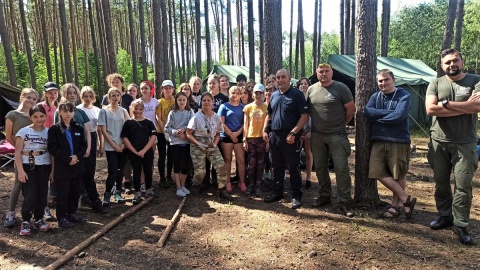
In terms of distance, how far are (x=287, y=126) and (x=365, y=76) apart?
123 cm

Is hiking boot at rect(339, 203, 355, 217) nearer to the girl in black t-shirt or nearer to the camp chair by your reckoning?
the girl in black t-shirt

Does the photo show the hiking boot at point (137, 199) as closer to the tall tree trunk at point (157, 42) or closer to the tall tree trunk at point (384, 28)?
the tall tree trunk at point (157, 42)

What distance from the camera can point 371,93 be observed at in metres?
4.50

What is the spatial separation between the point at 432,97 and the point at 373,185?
4.63ft

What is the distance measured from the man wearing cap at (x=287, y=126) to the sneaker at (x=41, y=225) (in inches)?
119

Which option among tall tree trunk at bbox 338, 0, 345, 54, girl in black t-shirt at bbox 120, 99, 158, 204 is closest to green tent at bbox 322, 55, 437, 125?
tall tree trunk at bbox 338, 0, 345, 54

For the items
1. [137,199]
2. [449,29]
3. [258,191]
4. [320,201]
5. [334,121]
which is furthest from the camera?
[449,29]

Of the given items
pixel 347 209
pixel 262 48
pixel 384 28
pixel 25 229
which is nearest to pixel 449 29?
pixel 384 28

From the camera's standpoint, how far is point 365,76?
4531mm

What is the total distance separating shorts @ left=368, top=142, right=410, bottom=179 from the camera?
13.5ft

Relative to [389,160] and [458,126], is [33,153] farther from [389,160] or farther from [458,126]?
[458,126]

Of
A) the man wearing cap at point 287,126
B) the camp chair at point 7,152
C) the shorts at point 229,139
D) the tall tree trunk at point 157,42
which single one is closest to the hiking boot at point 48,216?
the shorts at point 229,139

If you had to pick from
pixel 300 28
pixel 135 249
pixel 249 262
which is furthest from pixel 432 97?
pixel 300 28

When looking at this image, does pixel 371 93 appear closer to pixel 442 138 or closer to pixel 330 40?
pixel 442 138
